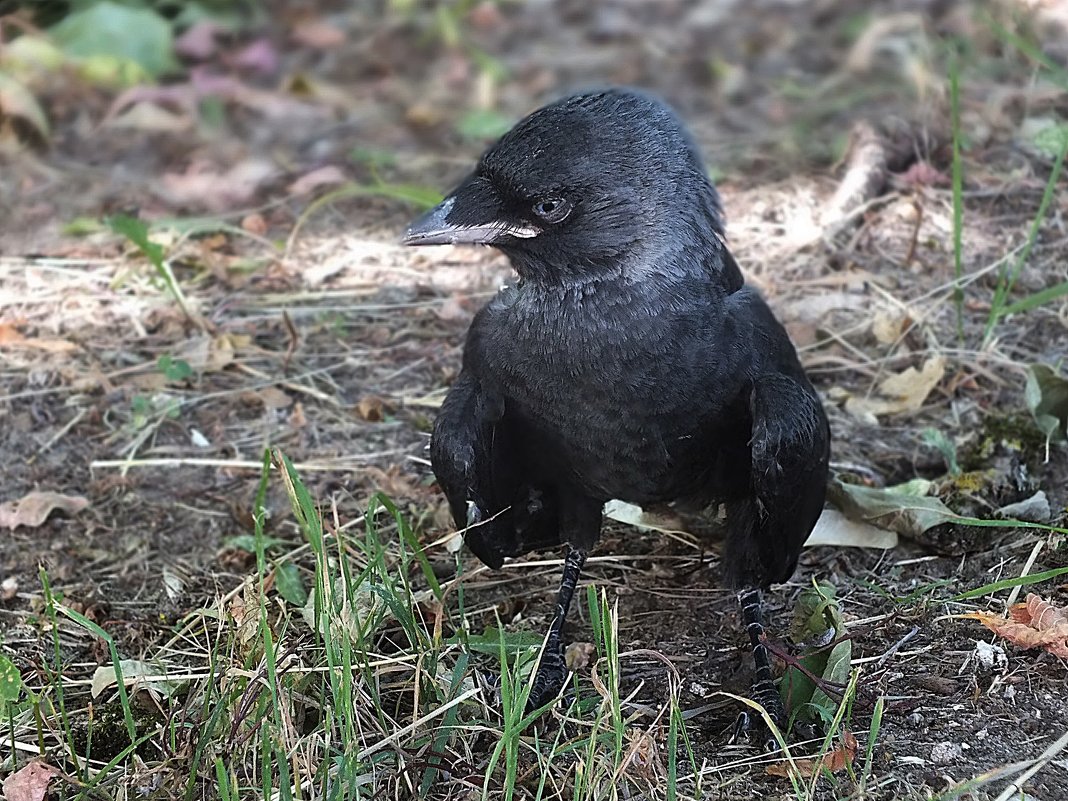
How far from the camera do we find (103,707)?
2.76 metres

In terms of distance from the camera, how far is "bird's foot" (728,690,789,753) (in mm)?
2691

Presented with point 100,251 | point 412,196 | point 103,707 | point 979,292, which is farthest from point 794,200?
point 103,707

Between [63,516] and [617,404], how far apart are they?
172cm

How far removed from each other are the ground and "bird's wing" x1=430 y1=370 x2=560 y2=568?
0.20 meters

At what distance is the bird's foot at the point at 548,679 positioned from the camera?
9.92ft

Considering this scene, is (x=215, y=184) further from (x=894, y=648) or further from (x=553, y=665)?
(x=894, y=648)

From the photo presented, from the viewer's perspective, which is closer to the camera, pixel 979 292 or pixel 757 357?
pixel 757 357

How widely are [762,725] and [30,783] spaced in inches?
59.6

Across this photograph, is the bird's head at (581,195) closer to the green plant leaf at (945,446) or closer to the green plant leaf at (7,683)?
the green plant leaf at (945,446)

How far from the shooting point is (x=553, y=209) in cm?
282

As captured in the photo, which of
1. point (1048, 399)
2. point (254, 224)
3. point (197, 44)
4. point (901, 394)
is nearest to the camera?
point (1048, 399)

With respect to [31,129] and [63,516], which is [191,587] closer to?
[63,516]

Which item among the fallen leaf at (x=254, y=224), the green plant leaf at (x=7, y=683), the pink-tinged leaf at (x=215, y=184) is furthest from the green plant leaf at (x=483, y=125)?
the green plant leaf at (x=7, y=683)

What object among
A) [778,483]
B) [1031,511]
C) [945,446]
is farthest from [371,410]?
[1031,511]
